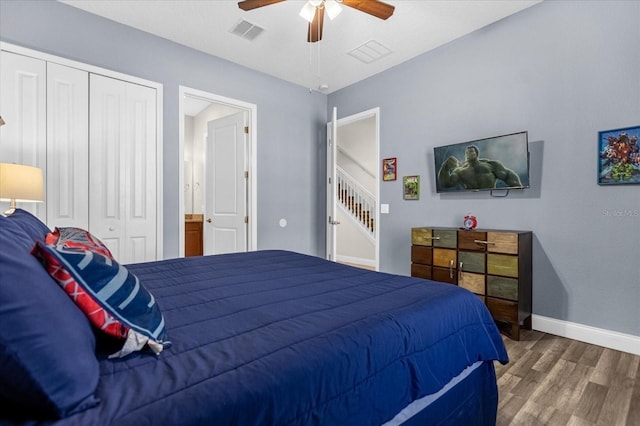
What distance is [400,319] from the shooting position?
1.19m

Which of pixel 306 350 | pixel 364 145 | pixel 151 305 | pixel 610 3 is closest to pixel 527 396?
pixel 306 350

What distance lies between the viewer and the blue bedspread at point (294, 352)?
73 centimetres

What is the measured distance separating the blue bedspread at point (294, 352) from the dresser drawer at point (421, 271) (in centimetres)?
169

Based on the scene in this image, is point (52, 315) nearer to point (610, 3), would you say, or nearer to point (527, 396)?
point (527, 396)

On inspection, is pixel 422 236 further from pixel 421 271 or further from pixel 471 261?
pixel 471 261

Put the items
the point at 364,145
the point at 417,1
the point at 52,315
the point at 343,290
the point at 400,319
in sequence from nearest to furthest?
1. the point at 52,315
2. the point at 400,319
3. the point at 343,290
4. the point at 417,1
5. the point at 364,145

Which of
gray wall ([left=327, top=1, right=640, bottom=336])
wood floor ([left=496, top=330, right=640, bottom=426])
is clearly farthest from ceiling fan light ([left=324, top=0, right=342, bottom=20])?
wood floor ([left=496, top=330, right=640, bottom=426])

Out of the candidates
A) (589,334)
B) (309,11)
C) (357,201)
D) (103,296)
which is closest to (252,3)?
(309,11)

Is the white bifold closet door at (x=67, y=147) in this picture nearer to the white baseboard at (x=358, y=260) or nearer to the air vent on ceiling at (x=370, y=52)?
the air vent on ceiling at (x=370, y=52)

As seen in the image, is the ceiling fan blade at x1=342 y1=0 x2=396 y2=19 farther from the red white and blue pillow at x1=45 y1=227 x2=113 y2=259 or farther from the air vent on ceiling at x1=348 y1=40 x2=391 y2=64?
the red white and blue pillow at x1=45 y1=227 x2=113 y2=259

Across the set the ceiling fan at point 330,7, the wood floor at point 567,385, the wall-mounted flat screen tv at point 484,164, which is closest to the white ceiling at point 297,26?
the ceiling fan at point 330,7

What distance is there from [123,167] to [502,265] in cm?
367

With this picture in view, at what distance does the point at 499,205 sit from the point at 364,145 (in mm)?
4168

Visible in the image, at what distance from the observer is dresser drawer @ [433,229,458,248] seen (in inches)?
122
